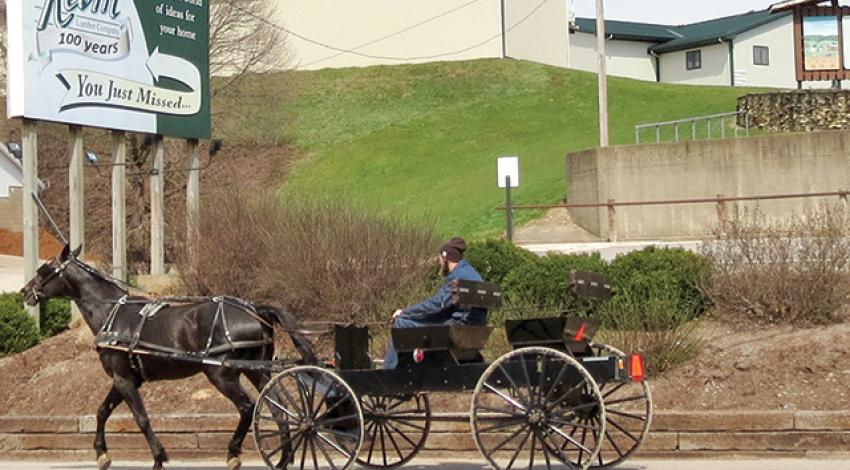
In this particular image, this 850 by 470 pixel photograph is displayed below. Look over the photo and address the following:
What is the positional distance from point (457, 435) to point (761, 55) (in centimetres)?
6419

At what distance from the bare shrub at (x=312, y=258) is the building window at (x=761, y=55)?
194 ft

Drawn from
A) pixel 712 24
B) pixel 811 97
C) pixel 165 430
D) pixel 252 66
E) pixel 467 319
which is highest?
pixel 712 24

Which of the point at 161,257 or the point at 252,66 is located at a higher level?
the point at 252,66

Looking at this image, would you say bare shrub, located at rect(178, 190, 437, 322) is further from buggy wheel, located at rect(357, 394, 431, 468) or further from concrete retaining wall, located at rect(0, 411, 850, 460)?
buggy wheel, located at rect(357, 394, 431, 468)

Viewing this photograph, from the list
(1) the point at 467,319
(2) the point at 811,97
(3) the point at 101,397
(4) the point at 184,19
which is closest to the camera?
(1) the point at 467,319

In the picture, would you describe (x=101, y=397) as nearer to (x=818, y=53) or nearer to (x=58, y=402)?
(x=58, y=402)

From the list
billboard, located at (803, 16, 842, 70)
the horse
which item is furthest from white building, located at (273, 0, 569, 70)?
the horse

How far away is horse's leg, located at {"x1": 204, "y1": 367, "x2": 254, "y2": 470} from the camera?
38.9 feet

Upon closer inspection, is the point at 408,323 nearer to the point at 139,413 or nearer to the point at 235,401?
the point at 235,401

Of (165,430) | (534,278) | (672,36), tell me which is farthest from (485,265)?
(672,36)

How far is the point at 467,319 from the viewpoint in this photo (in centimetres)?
1140

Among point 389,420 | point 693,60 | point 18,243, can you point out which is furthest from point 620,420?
point 693,60

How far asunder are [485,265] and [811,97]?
21727 millimetres

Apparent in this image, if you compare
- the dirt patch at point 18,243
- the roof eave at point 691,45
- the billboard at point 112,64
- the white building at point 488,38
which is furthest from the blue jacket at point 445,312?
the roof eave at point 691,45
